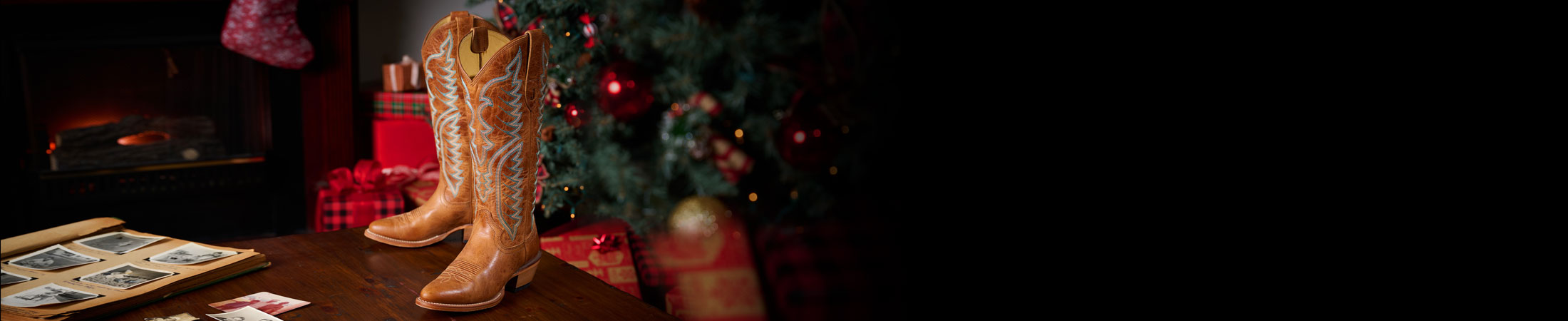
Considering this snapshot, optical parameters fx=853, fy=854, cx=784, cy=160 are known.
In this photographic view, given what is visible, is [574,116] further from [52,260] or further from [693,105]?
[52,260]

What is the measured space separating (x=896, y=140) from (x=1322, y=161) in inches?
11.1

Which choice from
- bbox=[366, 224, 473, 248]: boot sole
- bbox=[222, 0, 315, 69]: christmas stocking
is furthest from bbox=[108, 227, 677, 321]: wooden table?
bbox=[222, 0, 315, 69]: christmas stocking

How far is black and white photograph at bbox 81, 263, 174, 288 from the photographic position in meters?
0.96

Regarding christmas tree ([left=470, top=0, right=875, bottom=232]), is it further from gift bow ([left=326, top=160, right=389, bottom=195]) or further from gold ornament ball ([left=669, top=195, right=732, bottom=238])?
gift bow ([left=326, top=160, right=389, bottom=195])

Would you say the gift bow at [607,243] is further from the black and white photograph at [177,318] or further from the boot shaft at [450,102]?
the black and white photograph at [177,318]

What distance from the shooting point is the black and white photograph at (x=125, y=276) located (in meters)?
0.96

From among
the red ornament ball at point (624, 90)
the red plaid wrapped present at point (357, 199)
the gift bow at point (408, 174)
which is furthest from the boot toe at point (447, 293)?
the gift bow at point (408, 174)

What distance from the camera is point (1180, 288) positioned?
0.50m

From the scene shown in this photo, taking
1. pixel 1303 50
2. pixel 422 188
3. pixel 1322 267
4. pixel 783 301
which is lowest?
pixel 783 301

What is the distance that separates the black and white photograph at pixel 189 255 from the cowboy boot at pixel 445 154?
0.19m

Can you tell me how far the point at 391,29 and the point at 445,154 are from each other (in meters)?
1.95

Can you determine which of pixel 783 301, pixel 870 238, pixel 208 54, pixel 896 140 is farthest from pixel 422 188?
pixel 896 140

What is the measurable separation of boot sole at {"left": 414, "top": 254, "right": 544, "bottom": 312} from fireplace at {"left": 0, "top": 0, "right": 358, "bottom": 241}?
194 cm

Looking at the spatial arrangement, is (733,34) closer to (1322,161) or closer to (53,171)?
(1322,161)
